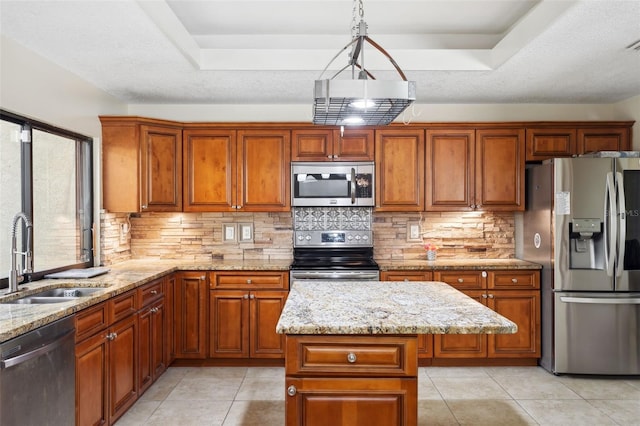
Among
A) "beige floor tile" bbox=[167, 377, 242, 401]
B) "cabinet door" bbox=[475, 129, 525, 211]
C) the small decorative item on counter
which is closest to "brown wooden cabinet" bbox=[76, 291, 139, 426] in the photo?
"beige floor tile" bbox=[167, 377, 242, 401]

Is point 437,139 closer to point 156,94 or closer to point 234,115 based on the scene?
point 234,115

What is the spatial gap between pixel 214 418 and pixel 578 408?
2557 millimetres

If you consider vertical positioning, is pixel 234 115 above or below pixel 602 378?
above

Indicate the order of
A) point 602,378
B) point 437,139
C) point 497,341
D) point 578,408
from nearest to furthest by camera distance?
point 578,408 → point 602,378 → point 497,341 → point 437,139

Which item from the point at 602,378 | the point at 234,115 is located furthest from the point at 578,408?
the point at 234,115

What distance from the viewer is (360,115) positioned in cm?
210

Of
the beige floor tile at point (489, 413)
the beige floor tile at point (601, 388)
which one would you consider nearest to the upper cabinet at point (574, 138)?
the beige floor tile at point (601, 388)

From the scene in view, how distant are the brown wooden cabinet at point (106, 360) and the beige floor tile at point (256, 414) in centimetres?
71

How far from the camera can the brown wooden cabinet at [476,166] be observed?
4.22 m

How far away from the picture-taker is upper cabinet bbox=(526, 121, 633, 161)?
4.19 m

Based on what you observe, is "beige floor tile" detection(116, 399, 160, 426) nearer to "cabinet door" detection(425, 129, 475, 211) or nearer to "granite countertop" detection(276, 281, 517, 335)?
"granite countertop" detection(276, 281, 517, 335)

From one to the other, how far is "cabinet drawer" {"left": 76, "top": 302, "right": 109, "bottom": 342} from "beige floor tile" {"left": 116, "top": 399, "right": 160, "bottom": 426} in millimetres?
738

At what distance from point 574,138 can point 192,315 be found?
391 centimetres

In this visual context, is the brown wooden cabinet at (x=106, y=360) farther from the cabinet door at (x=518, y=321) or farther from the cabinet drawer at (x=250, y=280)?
the cabinet door at (x=518, y=321)
